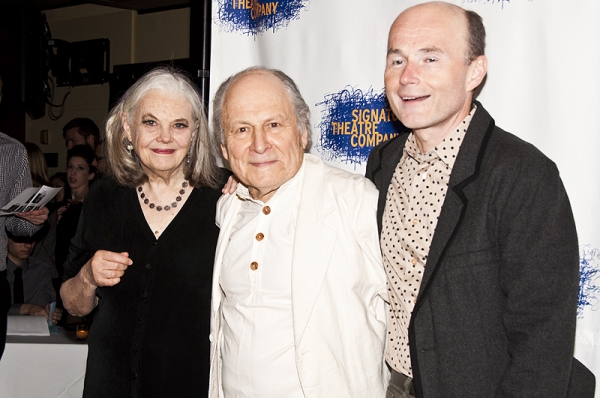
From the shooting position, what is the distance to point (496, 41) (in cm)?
206

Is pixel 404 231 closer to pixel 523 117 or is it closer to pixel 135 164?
pixel 523 117

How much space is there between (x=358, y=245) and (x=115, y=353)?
3.20 ft

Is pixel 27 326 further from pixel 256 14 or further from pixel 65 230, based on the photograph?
pixel 256 14

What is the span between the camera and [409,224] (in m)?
1.76

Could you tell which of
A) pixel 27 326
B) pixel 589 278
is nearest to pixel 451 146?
pixel 589 278

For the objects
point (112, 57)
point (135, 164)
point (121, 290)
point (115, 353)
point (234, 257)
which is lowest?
point (115, 353)

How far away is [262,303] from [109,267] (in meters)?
0.60

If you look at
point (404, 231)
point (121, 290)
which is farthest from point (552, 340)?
point (121, 290)

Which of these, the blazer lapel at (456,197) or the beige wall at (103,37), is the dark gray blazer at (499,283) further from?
the beige wall at (103,37)

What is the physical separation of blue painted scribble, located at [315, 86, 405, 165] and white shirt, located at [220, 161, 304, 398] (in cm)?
58

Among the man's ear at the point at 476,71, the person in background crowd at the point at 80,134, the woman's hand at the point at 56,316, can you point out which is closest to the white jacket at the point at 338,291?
the man's ear at the point at 476,71

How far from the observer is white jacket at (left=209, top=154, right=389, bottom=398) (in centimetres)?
175

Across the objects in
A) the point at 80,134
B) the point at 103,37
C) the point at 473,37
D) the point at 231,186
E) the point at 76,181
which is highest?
the point at 103,37

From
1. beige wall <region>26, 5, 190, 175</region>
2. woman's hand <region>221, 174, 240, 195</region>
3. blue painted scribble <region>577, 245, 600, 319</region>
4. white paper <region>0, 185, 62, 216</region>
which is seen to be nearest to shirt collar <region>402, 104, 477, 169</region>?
blue painted scribble <region>577, 245, 600, 319</region>
